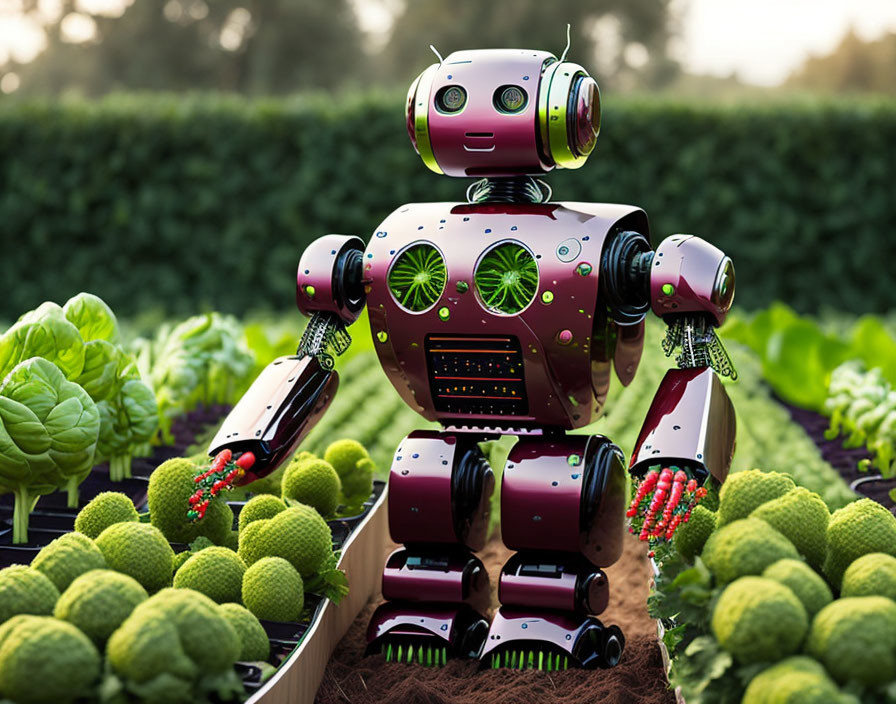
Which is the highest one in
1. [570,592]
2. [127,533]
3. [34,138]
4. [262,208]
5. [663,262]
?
[34,138]

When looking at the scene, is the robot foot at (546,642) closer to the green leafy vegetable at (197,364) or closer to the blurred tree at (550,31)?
the green leafy vegetable at (197,364)

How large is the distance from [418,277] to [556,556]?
0.78 meters

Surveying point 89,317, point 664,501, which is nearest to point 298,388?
point 664,501

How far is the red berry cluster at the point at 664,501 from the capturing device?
6.50 ft

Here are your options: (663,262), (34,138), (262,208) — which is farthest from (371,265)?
(34,138)

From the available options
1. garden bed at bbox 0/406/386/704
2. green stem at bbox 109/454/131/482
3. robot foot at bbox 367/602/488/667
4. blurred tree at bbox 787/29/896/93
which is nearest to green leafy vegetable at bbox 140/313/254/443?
garden bed at bbox 0/406/386/704

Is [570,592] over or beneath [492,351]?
beneath

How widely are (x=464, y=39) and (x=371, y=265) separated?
64.2 feet

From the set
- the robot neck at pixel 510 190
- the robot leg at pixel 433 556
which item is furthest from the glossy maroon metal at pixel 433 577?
the robot neck at pixel 510 190

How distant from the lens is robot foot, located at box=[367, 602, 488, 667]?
2.46 meters

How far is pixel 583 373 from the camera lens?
2.41 meters

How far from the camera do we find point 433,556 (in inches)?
101

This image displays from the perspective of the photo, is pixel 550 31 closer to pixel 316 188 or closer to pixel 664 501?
pixel 316 188

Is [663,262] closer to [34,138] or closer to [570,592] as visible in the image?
[570,592]
